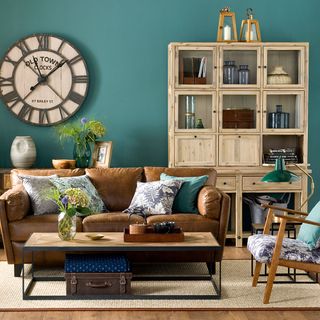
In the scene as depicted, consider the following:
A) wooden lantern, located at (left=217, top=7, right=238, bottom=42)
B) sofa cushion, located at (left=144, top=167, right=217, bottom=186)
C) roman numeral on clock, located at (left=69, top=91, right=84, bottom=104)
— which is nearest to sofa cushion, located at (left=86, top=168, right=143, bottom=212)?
sofa cushion, located at (left=144, top=167, right=217, bottom=186)

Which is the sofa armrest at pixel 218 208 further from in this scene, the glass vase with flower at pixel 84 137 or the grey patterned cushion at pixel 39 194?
the glass vase with flower at pixel 84 137

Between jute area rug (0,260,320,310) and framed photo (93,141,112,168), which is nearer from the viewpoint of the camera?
jute area rug (0,260,320,310)

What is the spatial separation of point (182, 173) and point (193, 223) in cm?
78

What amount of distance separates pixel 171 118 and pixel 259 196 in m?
1.22

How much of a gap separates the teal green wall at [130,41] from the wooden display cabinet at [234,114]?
1.23ft

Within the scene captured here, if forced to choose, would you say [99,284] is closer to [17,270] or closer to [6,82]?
[17,270]

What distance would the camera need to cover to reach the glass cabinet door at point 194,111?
7090 millimetres

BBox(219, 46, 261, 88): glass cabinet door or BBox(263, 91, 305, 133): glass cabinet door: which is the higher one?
BBox(219, 46, 261, 88): glass cabinet door

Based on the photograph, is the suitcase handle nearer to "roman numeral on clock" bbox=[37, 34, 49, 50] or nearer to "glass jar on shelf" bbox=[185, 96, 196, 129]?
"glass jar on shelf" bbox=[185, 96, 196, 129]

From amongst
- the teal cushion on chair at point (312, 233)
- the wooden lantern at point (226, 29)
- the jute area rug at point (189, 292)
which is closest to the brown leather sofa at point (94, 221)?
the jute area rug at point (189, 292)

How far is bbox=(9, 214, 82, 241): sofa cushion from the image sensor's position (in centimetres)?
569

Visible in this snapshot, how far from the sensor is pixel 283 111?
7.21m

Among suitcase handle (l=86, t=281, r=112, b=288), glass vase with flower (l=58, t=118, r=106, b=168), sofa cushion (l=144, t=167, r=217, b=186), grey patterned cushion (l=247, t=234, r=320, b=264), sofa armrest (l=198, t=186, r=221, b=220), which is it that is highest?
glass vase with flower (l=58, t=118, r=106, b=168)

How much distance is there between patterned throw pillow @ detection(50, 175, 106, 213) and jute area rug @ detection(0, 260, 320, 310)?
817 millimetres
